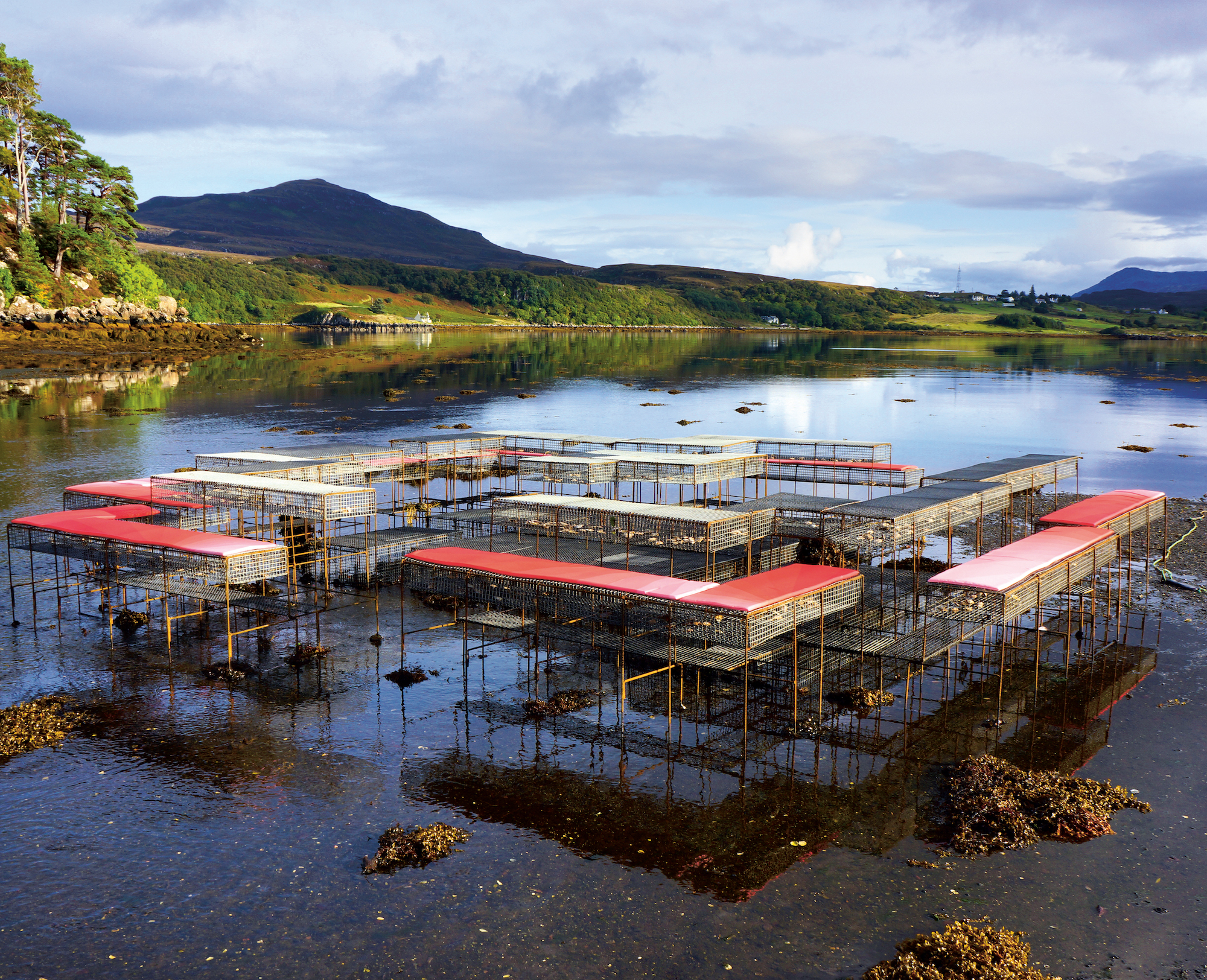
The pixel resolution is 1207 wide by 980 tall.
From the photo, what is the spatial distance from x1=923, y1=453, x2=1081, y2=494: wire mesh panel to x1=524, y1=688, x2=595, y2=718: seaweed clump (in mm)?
24164

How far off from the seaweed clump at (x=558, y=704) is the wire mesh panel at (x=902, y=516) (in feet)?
36.9

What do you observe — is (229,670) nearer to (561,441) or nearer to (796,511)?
(796,511)

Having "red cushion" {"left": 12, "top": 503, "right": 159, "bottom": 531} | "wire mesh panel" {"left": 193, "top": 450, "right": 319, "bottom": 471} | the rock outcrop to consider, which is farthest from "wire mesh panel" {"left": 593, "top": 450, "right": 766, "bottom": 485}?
the rock outcrop

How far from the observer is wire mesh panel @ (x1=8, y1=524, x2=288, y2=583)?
2862 cm

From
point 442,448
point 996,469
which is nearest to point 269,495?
point 442,448

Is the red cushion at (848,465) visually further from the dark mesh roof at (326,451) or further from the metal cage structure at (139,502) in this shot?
the metal cage structure at (139,502)

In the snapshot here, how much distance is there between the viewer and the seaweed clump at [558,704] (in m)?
25.5

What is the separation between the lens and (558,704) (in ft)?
85.2

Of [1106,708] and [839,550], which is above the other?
[839,550]

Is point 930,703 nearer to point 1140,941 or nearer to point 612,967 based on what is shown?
point 1140,941

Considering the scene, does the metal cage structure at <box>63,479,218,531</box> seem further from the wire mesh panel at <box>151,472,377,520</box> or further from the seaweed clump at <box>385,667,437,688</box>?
the seaweed clump at <box>385,667,437,688</box>

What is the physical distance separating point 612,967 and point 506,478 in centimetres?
5245

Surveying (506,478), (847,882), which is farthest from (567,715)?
(506,478)

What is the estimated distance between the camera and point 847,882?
17.9 meters
